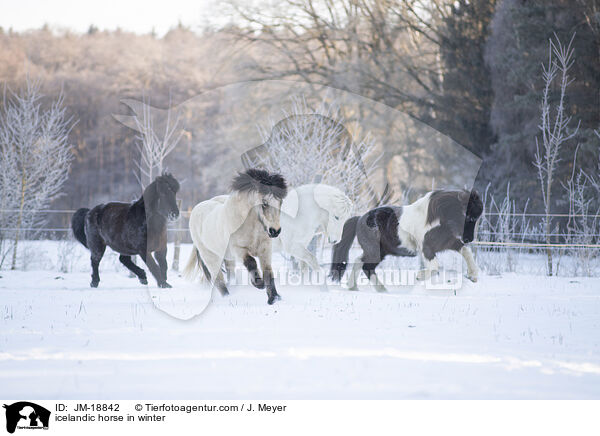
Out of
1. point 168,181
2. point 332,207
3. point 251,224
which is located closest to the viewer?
point 251,224

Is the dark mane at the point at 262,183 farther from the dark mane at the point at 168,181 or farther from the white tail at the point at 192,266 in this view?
the white tail at the point at 192,266

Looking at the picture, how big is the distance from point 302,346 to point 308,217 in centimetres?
328

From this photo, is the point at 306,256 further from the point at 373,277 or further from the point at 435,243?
the point at 435,243

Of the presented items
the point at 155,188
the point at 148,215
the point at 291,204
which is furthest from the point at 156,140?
the point at 291,204

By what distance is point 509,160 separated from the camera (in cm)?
1606

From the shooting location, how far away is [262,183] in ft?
16.6

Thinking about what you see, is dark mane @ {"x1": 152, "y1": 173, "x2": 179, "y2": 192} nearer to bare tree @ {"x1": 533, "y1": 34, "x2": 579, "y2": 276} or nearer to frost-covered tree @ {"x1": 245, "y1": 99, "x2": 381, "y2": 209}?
frost-covered tree @ {"x1": 245, "y1": 99, "x2": 381, "y2": 209}

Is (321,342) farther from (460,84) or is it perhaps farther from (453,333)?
(460,84)

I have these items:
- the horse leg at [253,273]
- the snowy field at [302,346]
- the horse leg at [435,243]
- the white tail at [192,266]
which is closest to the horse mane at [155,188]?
the white tail at [192,266]

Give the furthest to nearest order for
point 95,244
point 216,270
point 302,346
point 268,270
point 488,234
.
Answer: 1. point 488,234
2. point 95,244
3. point 216,270
4. point 268,270
5. point 302,346

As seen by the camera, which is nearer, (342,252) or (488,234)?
(342,252)

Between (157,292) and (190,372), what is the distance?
12.3 feet
